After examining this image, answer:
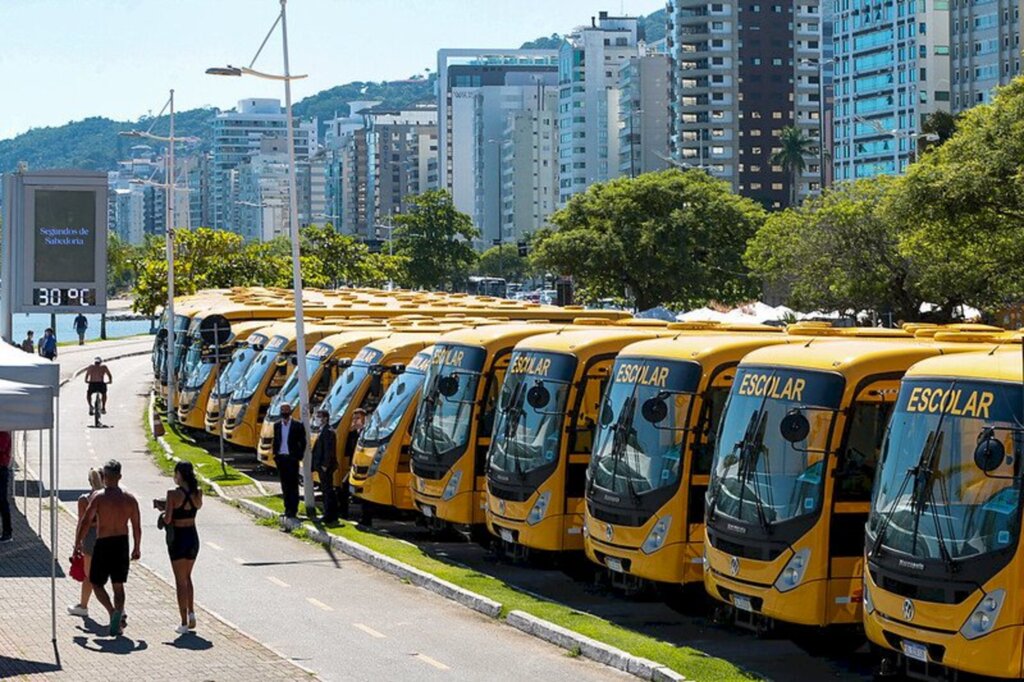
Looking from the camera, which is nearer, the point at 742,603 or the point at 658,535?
the point at 742,603

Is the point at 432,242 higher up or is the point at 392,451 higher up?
the point at 432,242

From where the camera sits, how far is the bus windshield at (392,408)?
85.7 ft

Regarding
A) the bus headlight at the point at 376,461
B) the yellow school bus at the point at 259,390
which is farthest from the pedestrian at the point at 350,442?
the yellow school bus at the point at 259,390

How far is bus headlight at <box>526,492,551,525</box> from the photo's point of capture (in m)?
21.0

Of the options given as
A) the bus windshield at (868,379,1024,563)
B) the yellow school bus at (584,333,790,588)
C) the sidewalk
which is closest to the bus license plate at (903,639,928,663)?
the bus windshield at (868,379,1024,563)

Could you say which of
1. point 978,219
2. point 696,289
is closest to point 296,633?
point 978,219

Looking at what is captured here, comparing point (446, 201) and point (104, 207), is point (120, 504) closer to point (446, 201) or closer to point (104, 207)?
point (104, 207)

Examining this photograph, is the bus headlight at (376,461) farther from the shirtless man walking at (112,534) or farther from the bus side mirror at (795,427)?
the bus side mirror at (795,427)

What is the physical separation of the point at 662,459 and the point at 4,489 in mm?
9407

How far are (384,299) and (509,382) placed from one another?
34.3 meters

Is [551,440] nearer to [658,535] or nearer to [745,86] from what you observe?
[658,535]

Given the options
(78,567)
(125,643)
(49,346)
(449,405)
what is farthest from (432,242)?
(125,643)

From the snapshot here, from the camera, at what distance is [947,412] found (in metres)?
14.4

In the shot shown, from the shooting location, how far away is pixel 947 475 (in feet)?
46.6
